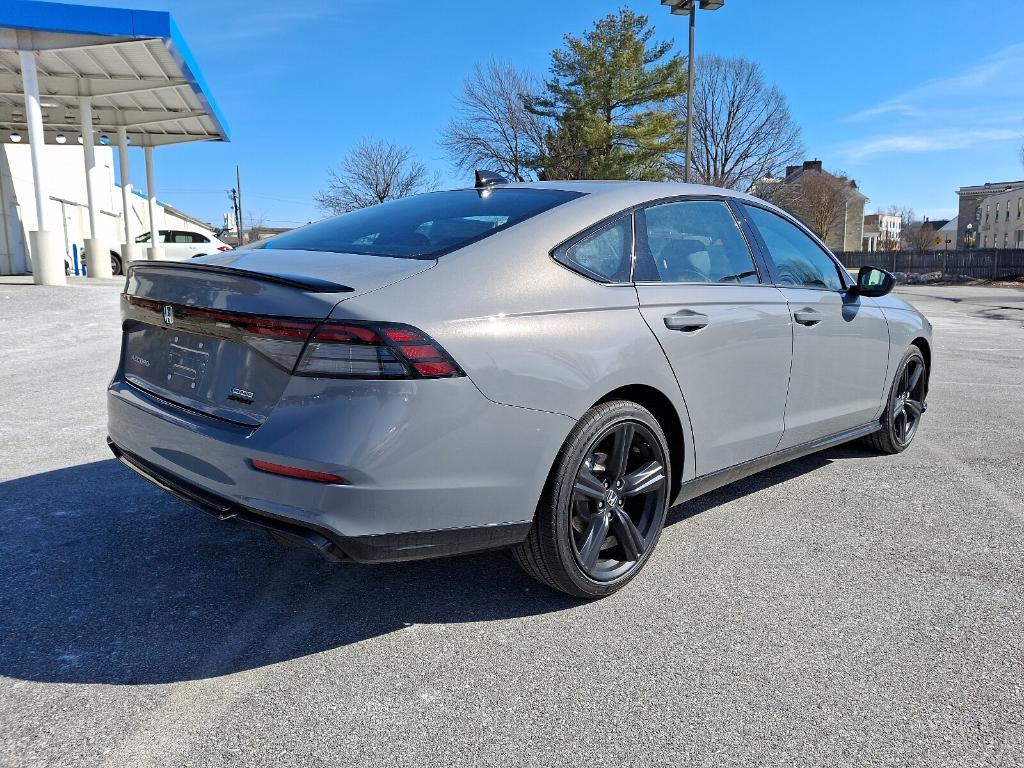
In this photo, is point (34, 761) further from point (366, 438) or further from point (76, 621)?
point (366, 438)

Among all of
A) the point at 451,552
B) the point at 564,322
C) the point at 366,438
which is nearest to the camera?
the point at 366,438

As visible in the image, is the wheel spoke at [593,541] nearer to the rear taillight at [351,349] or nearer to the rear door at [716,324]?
the rear door at [716,324]

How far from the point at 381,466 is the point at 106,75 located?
22.3 metres

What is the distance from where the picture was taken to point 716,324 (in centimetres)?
329

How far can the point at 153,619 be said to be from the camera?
2748mm

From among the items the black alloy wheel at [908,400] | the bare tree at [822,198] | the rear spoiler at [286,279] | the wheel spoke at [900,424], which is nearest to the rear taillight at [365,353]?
the rear spoiler at [286,279]

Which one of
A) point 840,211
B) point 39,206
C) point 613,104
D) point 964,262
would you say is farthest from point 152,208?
point 840,211

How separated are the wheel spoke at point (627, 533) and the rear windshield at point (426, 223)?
1.17 metres

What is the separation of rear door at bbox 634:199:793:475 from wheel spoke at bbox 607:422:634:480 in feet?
1.12

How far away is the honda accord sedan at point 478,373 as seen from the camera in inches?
91.1

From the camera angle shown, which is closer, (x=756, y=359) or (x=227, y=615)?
(x=227, y=615)

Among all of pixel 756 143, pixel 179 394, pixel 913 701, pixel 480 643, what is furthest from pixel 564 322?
pixel 756 143

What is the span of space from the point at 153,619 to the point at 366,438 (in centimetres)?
117

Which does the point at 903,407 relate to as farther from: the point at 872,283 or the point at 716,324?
the point at 716,324
